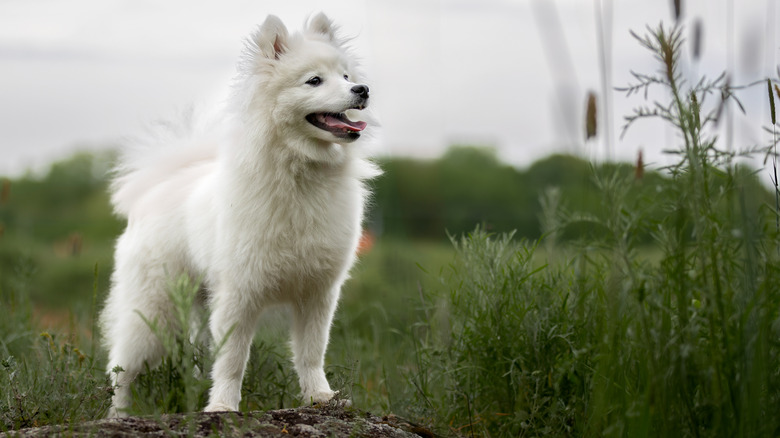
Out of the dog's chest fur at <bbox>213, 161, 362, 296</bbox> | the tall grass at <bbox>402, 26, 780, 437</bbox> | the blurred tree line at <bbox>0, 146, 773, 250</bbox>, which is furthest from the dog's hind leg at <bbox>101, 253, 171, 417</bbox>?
the blurred tree line at <bbox>0, 146, 773, 250</bbox>

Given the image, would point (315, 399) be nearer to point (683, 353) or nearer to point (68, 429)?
point (68, 429)

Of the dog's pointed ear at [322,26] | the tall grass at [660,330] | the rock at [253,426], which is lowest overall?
the rock at [253,426]

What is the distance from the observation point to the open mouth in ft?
11.8

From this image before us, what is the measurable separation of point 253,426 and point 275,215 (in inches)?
50.0

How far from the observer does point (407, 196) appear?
30.7ft

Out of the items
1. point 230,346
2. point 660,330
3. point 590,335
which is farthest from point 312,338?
point 660,330

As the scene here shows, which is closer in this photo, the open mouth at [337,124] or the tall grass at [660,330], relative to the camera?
the tall grass at [660,330]

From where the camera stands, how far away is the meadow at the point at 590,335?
2.21 metres

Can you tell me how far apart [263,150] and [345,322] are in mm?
1324

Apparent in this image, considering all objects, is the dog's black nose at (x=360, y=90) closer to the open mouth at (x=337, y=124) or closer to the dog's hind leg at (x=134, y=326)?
the open mouth at (x=337, y=124)

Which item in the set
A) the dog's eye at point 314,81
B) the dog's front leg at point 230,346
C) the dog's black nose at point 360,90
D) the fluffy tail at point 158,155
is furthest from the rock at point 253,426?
the fluffy tail at point 158,155

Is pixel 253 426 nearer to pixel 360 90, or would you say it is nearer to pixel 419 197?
pixel 360 90

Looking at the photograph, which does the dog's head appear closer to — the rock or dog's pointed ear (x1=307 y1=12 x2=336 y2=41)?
dog's pointed ear (x1=307 y1=12 x2=336 y2=41)

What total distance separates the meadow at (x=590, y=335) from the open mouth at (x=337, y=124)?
71 cm
